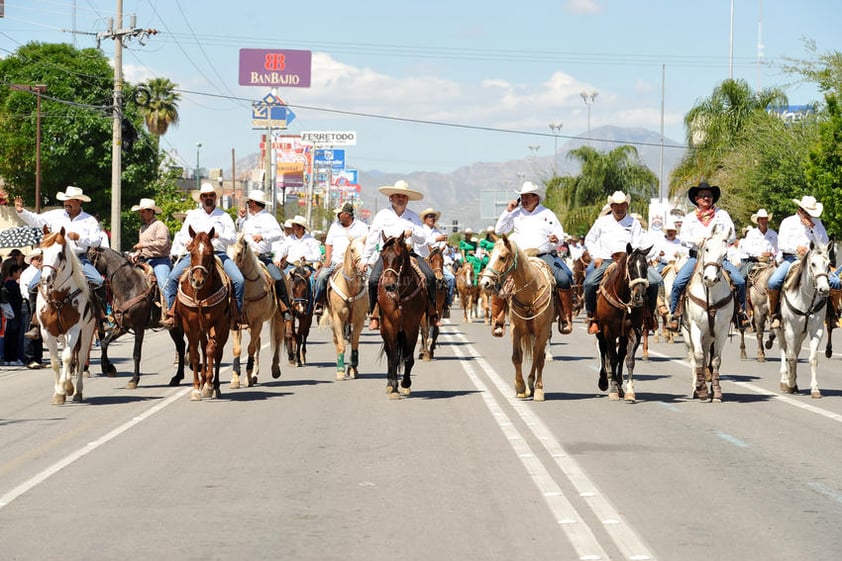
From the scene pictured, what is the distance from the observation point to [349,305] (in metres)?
20.6

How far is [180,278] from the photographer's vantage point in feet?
56.5

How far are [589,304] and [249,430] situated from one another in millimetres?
5819

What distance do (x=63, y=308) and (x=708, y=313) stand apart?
27.9ft

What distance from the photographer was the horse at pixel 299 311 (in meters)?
22.8

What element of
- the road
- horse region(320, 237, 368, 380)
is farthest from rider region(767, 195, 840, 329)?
horse region(320, 237, 368, 380)

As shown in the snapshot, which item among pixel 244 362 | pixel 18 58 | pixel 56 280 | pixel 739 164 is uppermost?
pixel 18 58

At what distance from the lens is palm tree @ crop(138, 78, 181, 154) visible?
100812 mm

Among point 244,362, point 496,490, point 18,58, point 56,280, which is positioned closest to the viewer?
point 496,490

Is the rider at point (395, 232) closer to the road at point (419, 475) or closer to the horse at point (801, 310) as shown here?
the road at point (419, 475)

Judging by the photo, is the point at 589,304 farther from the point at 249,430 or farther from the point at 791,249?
the point at 249,430

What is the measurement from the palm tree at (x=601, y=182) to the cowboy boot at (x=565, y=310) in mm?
72501

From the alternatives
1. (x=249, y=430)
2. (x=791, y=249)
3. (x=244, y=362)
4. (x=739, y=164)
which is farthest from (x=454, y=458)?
(x=739, y=164)

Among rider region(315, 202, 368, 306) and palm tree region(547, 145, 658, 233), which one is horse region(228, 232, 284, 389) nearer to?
rider region(315, 202, 368, 306)

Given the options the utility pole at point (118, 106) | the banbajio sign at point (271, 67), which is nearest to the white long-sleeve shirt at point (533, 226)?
the utility pole at point (118, 106)
